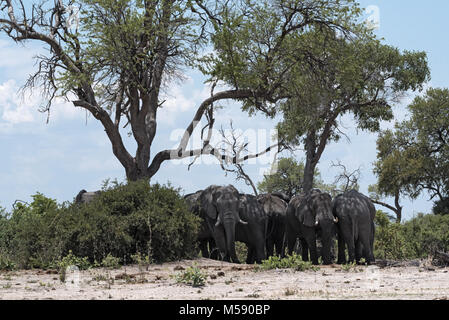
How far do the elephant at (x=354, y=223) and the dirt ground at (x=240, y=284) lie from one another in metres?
2.95

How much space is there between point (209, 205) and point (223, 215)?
0.90 meters

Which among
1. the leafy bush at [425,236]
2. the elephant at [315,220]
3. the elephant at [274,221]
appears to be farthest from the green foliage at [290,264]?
the leafy bush at [425,236]

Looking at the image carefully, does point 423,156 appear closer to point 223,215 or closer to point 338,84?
point 338,84

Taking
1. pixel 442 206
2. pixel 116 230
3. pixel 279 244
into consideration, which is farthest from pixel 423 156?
pixel 116 230

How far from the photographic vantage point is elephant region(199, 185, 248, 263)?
19.4 meters

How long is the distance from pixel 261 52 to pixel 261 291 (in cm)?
1583

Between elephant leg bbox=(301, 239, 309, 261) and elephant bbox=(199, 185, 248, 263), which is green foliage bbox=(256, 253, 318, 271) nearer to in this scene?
elephant bbox=(199, 185, 248, 263)

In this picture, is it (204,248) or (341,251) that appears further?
(204,248)

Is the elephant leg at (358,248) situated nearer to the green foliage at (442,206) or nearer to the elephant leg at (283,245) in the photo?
the elephant leg at (283,245)

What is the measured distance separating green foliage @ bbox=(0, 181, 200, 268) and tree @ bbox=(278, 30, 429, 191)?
912cm

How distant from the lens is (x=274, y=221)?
2264 cm

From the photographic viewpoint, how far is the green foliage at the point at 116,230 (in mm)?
16750

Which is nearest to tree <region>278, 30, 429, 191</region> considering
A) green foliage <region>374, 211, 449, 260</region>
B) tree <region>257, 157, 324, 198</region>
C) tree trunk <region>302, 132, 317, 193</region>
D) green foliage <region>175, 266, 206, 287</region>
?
tree trunk <region>302, 132, 317, 193</region>
